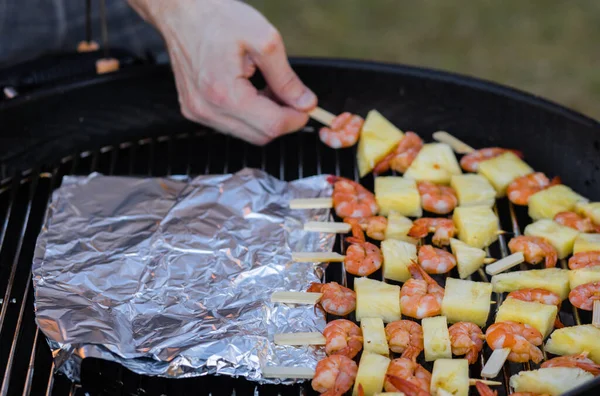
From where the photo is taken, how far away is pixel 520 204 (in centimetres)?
279

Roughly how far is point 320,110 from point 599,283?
127 centimetres

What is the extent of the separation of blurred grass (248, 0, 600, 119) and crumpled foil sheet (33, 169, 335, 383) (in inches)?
Answer: 160

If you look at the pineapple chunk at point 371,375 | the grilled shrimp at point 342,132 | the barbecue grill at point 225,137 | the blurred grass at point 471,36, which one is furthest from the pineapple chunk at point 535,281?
the blurred grass at point 471,36

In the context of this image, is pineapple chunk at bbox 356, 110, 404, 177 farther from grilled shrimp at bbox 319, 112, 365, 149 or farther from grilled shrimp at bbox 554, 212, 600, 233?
grilled shrimp at bbox 554, 212, 600, 233

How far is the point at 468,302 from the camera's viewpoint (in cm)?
224

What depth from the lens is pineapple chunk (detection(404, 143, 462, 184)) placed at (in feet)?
9.45

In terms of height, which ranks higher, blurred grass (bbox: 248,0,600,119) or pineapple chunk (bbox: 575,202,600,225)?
blurred grass (bbox: 248,0,600,119)

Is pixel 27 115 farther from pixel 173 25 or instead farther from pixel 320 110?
pixel 320 110

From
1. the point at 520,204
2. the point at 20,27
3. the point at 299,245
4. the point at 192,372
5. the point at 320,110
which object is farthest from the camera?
the point at 20,27

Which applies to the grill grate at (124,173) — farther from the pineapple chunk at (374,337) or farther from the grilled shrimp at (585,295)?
the pineapple chunk at (374,337)

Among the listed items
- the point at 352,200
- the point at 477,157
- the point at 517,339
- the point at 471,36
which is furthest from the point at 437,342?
the point at 471,36

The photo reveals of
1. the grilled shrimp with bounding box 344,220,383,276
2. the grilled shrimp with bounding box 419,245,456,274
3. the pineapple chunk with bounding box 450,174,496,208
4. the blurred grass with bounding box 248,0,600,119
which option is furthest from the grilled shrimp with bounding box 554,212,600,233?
the blurred grass with bounding box 248,0,600,119

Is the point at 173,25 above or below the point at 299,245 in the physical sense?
above

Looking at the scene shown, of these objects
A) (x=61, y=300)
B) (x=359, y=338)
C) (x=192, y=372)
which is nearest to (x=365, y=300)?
(x=359, y=338)
